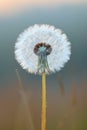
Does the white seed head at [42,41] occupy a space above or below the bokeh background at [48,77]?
above

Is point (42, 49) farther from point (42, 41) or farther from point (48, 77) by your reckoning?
point (48, 77)

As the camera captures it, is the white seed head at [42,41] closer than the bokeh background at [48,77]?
Yes

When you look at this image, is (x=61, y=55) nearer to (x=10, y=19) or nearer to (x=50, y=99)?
(x=50, y=99)

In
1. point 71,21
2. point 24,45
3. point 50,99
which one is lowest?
point 50,99

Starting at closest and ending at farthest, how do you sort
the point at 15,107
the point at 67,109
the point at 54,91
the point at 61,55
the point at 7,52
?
the point at 61,55 → the point at 67,109 → the point at 15,107 → the point at 54,91 → the point at 7,52

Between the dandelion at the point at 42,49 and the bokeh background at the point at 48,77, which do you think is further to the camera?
the bokeh background at the point at 48,77

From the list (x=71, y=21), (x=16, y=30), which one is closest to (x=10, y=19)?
(x=16, y=30)
